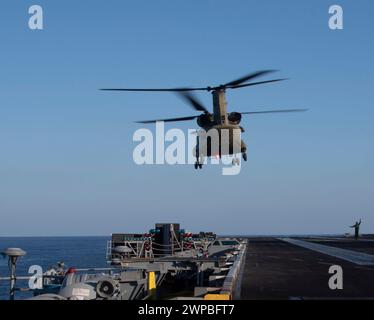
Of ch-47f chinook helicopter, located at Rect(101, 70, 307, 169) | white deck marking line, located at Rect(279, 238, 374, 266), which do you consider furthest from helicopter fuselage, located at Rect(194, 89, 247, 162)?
white deck marking line, located at Rect(279, 238, 374, 266)

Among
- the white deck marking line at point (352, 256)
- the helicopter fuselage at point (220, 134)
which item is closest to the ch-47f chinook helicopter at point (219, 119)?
the helicopter fuselage at point (220, 134)

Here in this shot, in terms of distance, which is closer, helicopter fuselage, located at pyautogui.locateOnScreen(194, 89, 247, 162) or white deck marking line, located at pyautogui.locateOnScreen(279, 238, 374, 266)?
helicopter fuselage, located at pyautogui.locateOnScreen(194, 89, 247, 162)

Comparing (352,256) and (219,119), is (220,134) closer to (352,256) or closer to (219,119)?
(219,119)

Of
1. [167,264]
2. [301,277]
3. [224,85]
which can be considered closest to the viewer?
[301,277]

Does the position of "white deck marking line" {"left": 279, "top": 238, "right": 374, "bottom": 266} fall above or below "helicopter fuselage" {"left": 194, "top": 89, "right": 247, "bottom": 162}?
below

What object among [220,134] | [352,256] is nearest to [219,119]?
[220,134]

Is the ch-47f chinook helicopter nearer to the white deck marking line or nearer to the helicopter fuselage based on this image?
the helicopter fuselage

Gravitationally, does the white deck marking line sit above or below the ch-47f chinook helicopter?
below

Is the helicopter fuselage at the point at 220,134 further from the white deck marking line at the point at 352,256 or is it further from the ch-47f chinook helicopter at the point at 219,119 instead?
the white deck marking line at the point at 352,256
